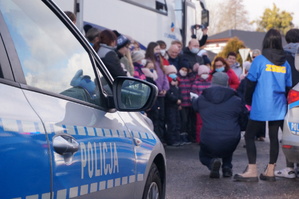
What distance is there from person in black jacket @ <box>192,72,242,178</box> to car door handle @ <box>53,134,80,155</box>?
5653mm

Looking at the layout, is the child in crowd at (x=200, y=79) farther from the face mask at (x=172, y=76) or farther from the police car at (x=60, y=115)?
the police car at (x=60, y=115)

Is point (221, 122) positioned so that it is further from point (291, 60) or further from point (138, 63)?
point (138, 63)

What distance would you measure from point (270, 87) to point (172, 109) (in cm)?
457

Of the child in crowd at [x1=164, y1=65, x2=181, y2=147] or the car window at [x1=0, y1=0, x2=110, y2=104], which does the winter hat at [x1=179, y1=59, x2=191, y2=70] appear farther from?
the car window at [x1=0, y1=0, x2=110, y2=104]

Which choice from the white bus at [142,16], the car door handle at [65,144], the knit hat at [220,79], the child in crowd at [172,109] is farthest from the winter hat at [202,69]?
the car door handle at [65,144]

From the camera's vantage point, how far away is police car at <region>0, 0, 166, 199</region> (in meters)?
2.44

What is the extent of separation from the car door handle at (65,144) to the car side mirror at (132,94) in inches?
29.7

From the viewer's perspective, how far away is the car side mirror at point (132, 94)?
368 centimetres

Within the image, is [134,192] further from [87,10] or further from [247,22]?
[247,22]

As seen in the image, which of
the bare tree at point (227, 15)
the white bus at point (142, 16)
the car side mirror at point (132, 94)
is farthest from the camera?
the bare tree at point (227, 15)

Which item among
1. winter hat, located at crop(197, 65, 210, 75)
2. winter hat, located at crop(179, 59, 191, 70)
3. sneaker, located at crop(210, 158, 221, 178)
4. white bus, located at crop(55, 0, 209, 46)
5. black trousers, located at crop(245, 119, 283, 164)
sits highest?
white bus, located at crop(55, 0, 209, 46)

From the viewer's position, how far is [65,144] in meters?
2.79

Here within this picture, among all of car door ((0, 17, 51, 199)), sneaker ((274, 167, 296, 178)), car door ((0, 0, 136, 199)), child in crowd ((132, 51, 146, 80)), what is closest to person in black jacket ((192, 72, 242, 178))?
sneaker ((274, 167, 296, 178))

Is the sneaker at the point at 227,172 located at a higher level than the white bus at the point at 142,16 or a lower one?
lower
